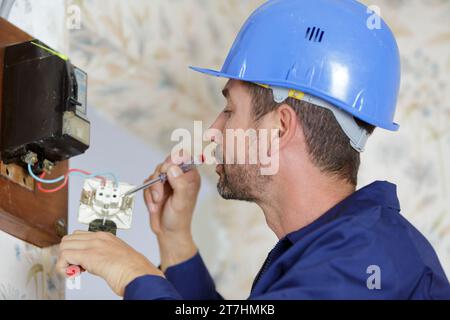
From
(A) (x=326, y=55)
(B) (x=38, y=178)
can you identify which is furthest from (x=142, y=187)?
(A) (x=326, y=55)

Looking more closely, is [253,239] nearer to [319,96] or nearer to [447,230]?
[447,230]

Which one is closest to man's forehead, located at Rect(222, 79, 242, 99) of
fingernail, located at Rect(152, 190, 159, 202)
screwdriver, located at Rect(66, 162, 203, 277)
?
screwdriver, located at Rect(66, 162, 203, 277)

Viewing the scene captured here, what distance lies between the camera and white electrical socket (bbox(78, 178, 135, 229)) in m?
1.50

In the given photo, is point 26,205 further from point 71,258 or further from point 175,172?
point 175,172

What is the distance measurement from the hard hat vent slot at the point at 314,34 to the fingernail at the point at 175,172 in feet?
1.46

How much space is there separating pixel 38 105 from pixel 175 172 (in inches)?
15.6

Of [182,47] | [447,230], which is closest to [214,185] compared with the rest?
[182,47]

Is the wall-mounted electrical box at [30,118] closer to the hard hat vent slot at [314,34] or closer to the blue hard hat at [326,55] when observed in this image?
the blue hard hat at [326,55]

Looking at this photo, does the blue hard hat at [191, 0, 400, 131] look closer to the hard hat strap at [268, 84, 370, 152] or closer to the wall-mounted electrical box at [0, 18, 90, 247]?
the hard hat strap at [268, 84, 370, 152]

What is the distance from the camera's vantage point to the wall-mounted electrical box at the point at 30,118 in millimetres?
1372

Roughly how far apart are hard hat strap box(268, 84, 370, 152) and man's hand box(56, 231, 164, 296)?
403mm

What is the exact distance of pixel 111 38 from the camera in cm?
181

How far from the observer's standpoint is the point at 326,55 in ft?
4.61

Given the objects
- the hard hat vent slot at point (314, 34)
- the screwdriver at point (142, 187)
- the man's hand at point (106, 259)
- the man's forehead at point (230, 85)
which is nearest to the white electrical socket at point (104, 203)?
the screwdriver at point (142, 187)
